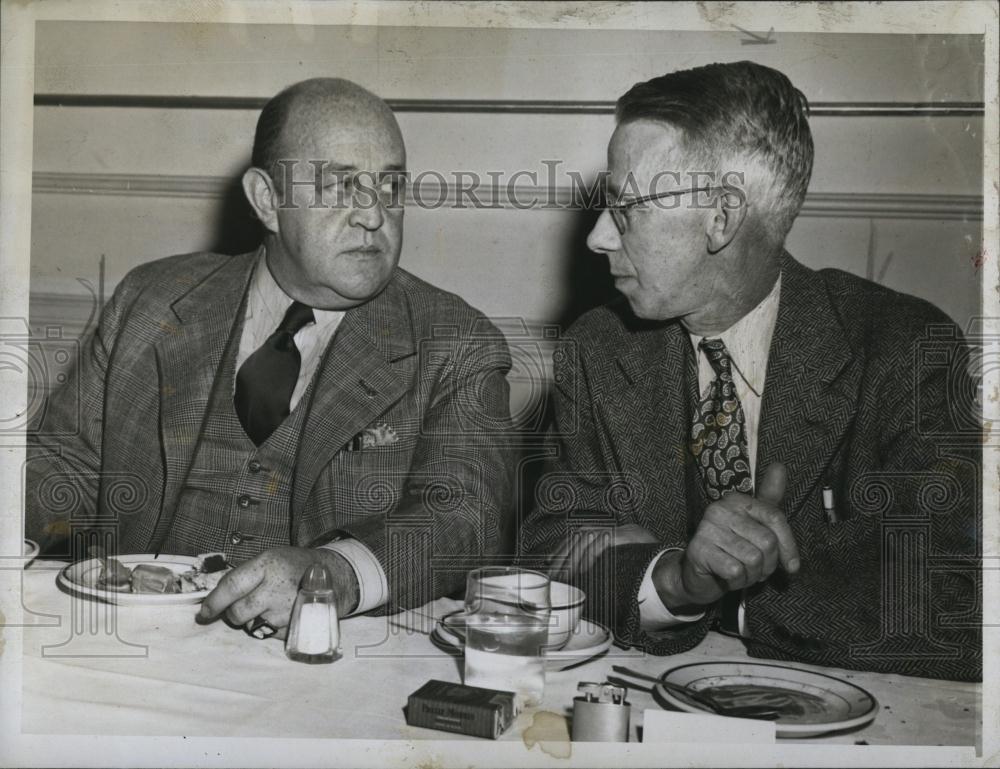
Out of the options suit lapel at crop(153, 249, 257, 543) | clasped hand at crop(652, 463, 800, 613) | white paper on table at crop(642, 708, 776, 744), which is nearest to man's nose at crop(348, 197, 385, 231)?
suit lapel at crop(153, 249, 257, 543)

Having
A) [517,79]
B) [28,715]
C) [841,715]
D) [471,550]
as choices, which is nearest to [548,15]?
[517,79]

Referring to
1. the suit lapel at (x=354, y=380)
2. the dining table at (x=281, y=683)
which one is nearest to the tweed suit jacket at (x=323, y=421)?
the suit lapel at (x=354, y=380)

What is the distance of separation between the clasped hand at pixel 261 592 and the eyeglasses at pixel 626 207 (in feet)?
2.88

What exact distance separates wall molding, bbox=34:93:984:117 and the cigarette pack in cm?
117

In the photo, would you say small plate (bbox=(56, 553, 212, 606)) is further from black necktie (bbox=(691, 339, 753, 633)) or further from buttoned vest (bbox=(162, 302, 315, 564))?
black necktie (bbox=(691, 339, 753, 633))

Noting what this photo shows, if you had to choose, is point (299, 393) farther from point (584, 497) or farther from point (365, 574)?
point (584, 497)

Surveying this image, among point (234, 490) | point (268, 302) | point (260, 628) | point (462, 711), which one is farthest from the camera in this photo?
point (268, 302)

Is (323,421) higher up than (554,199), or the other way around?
(554,199)

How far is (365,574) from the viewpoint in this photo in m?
1.79

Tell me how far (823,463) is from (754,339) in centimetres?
27

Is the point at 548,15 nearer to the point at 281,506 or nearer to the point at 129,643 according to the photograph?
the point at 281,506

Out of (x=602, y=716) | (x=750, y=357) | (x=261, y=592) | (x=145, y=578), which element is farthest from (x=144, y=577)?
(x=750, y=357)

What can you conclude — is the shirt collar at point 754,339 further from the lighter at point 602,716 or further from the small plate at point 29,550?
the small plate at point 29,550

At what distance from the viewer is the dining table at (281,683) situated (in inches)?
58.0
